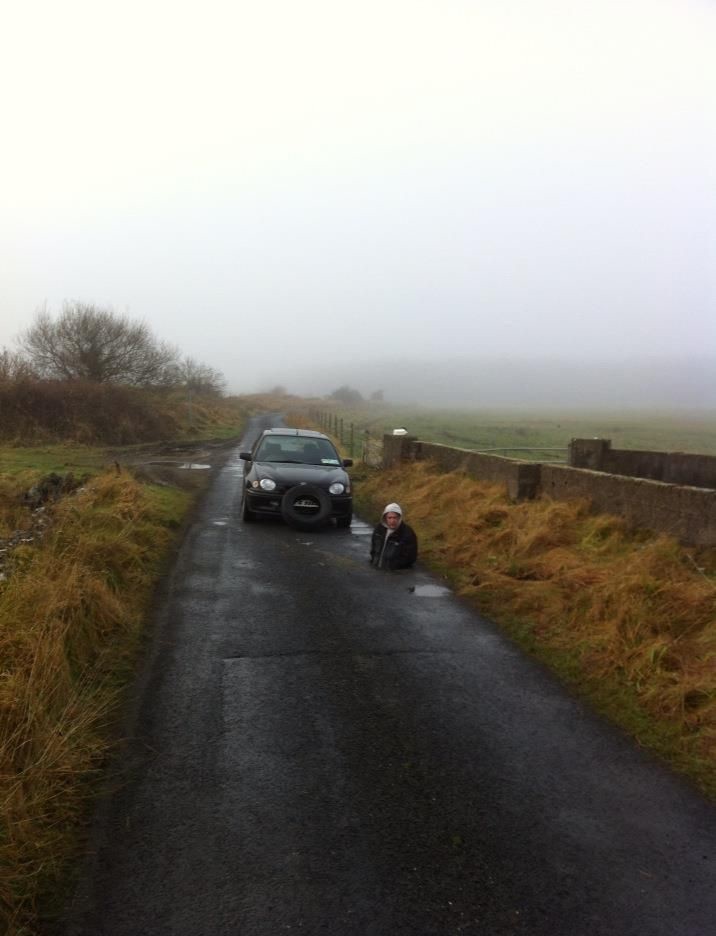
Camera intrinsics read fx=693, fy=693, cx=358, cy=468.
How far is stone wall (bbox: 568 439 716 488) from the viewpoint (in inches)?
477

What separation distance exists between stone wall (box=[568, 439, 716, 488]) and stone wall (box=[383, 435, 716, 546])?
4cm

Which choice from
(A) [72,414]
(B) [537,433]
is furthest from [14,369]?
(B) [537,433]

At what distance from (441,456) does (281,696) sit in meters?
11.1

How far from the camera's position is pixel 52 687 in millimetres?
4480

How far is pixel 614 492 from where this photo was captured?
9008mm

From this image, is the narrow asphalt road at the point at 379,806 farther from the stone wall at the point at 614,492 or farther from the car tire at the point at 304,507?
the car tire at the point at 304,507

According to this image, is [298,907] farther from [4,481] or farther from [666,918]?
[4,481]

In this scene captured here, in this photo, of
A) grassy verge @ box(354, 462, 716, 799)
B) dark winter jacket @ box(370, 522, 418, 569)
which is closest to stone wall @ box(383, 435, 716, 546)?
grassy verge @ box(354, 462, 716, 799)

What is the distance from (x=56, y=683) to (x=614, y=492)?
7.02 metres

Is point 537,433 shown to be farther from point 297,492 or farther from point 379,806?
point 379,806

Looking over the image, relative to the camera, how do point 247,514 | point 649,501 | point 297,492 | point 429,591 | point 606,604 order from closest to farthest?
point 606,604, point 429,591, point 649,501, point 297,492, point 247,514

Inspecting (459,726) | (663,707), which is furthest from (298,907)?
(663,707)

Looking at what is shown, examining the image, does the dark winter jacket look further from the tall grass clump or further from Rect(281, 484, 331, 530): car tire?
the tall grass clump

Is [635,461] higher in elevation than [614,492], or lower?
Result: higher
